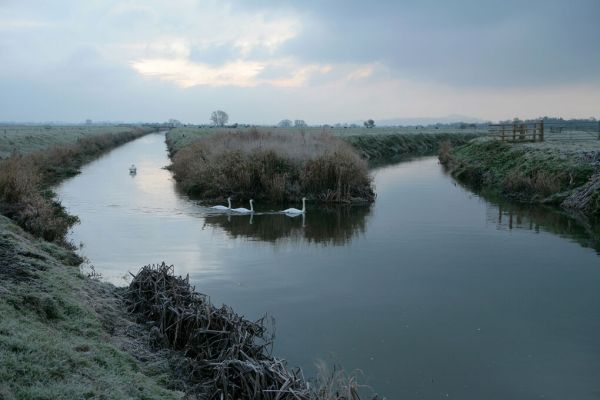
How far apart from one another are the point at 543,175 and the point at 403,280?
54.4ft

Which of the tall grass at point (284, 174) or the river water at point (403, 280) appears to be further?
the tall grass at point (284, 174)

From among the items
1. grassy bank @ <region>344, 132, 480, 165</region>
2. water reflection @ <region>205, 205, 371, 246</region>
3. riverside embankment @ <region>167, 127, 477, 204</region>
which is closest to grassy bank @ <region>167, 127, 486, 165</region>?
grassy bank @ <region>344, 132, 480, 165</region>

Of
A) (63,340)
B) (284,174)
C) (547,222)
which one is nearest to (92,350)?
(63,340)

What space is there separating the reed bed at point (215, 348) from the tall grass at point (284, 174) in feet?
49.0

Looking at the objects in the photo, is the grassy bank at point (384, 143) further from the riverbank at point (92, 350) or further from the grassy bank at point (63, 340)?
the riverbank at point (92, 350)

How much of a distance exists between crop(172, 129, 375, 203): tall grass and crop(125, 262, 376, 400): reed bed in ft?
49.0

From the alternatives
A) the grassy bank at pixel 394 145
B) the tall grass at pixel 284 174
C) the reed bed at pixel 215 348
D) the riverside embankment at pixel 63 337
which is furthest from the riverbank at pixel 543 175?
the riverside embankment at pixel 63 337

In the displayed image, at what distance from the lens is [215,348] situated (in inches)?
299

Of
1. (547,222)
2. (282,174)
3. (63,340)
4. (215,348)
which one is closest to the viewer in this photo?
(63,340)

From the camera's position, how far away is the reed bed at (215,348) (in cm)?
629

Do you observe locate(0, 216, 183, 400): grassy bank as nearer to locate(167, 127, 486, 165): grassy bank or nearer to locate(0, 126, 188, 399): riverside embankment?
locate(0, 126, 188, 399): riverside embankment

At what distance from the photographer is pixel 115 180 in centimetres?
3241

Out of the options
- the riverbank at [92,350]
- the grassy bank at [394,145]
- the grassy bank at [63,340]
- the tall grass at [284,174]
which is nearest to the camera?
the grassy bank at [63,340]

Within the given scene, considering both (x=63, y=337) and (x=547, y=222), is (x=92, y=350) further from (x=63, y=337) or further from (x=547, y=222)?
(x=547, y=222)
